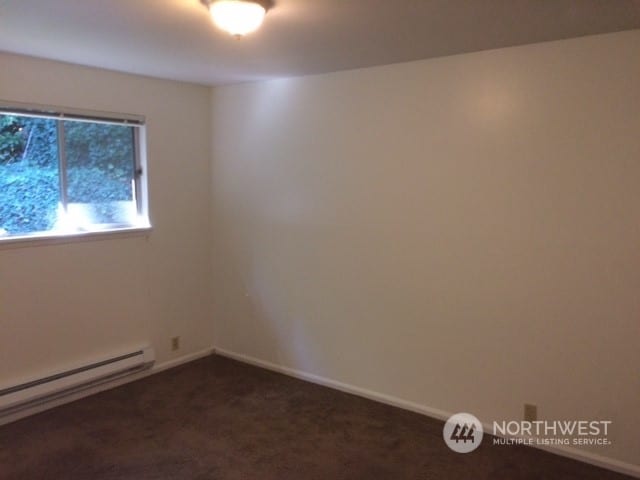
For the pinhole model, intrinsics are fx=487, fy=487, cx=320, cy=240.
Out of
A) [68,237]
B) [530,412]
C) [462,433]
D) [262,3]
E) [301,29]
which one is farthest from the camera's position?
[68,237]

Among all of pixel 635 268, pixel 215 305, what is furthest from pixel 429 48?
pixel 215 305

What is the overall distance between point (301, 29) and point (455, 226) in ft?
4.69

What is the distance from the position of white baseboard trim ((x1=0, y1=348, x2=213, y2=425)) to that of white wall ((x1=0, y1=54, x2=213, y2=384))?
5cm

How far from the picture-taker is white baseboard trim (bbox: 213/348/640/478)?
8.45 feet

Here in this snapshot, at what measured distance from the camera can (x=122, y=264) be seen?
354cm

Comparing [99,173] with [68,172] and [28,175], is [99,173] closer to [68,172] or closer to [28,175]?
[68,172]

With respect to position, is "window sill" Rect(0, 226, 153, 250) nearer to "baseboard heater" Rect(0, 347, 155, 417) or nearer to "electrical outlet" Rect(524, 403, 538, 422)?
"baseboard heater" Rect(0, 347, 155, 417)

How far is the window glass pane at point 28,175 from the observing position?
117 inches

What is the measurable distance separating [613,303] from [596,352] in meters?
0.28

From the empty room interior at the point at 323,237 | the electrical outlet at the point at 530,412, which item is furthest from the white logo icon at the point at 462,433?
the electrical outlet at the point at 530,412

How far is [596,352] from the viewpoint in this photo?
2570mm

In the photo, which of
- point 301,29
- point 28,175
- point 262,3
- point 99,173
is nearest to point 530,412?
point 301,29

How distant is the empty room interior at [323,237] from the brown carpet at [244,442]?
0.05ft

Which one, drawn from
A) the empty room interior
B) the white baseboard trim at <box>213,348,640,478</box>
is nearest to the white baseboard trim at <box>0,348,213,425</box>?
the empty room interior
